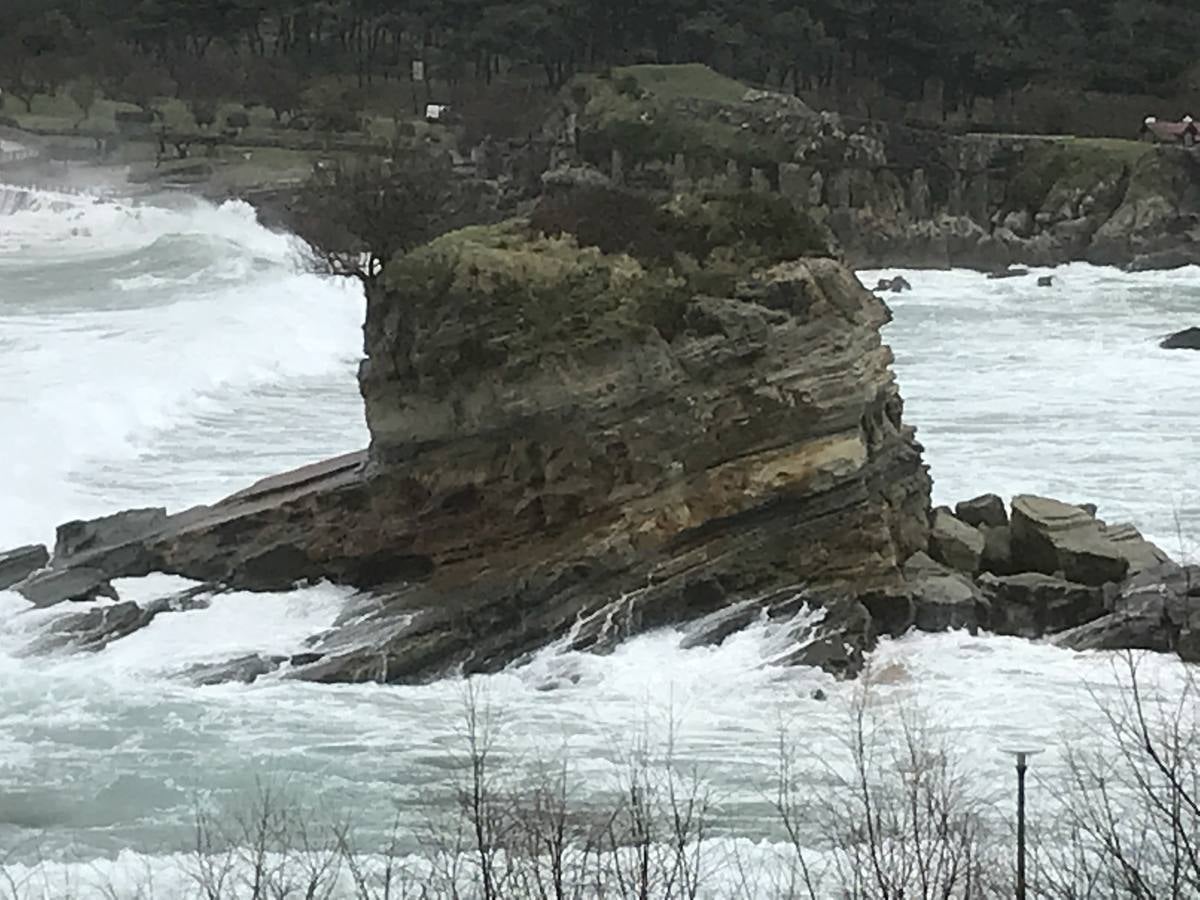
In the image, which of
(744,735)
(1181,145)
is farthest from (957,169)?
(744,735)

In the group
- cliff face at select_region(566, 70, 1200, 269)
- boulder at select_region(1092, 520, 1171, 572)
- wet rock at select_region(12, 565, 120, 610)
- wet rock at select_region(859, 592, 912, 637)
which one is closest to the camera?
wet rock at select_region(859, 592, 912, 637)

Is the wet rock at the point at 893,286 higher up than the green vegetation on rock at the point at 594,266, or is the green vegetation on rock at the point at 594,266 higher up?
the green vegetation on rock at the point at 594,266

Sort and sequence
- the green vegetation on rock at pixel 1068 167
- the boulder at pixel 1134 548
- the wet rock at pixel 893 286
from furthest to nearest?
the green vegetation on rock at pixel 1068 167 < the wet rock at pixel 893 286 < the boulder at pixel 1134 548

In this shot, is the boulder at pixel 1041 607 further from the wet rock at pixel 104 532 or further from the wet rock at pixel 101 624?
the wet rock at pixel 104 532

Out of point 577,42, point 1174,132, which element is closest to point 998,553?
point 1174,132

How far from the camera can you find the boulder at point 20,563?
17.6 m

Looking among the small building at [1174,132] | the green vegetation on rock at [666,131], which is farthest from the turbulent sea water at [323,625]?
the small building at [1174,132]

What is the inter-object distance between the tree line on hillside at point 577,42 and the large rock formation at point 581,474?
62.3 metres

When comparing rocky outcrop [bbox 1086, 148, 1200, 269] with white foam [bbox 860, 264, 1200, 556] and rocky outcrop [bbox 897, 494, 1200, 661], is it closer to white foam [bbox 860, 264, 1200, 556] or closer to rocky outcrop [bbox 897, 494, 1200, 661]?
white foam [bbox 860, 264, 1200, 556]

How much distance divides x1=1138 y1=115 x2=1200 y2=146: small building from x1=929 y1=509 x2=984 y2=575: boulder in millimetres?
50511

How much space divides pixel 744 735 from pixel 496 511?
3.54m

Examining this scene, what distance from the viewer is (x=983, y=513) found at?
1964cm

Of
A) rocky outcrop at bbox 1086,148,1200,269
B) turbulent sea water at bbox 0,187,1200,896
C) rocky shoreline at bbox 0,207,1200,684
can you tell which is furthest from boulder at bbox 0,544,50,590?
rocky outcrop at bbox 1086,148,1200,269

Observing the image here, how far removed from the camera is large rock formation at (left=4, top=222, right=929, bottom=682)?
16125 mm
